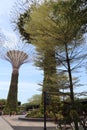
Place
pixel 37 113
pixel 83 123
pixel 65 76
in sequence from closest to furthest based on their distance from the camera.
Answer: pixel 83 123, pixel 65 76, pixel 37 113

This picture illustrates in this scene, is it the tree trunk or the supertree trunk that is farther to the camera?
the supertree trunk

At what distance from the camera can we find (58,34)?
44.6ft

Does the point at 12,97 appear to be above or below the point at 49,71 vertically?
above

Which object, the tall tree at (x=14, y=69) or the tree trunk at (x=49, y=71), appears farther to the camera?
the tall tree at (x=14, y=69)

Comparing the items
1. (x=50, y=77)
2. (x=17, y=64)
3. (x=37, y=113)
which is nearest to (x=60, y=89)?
(x=50, y=77)

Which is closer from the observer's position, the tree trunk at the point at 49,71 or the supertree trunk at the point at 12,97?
the tree trunk at the point at 49,71

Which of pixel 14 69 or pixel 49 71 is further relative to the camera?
pixel 14 69

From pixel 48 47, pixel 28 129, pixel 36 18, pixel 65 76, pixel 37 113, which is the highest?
pixel 36 18

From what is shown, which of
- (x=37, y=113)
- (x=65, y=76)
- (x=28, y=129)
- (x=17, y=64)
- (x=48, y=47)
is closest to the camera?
(x=28, y=129)

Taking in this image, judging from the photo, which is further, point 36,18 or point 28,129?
point 36,18

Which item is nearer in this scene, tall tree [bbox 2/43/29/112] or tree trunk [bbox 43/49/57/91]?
tree trunk [bbox 43/49/57/91]

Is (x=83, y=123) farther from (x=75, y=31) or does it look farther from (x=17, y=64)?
(x=17, y=64)

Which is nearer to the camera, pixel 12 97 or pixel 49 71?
pixel 49 71

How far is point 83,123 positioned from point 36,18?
5.75 meters
